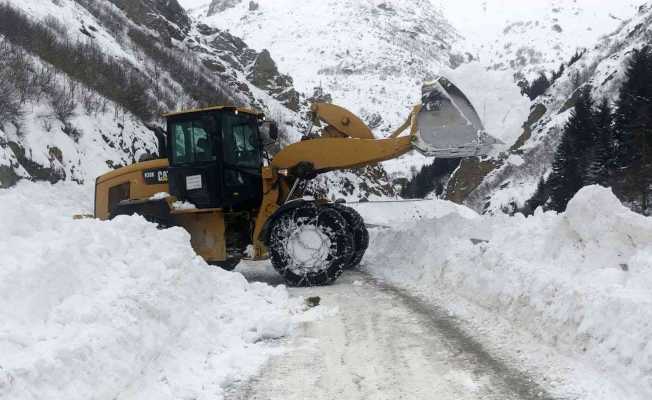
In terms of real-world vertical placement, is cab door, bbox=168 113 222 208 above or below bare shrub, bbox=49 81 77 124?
below

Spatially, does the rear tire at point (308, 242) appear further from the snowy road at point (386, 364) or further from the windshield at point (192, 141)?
the snowy road at point (386, 364)

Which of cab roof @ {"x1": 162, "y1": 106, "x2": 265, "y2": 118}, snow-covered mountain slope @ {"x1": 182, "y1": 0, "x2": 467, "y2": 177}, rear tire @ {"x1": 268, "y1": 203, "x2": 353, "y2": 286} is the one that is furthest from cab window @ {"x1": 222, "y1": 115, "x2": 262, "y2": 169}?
snow-covered mountain slope @ {"x1": 182, "y1": 0, "x2": 467, "y2": 177}

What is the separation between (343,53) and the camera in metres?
170

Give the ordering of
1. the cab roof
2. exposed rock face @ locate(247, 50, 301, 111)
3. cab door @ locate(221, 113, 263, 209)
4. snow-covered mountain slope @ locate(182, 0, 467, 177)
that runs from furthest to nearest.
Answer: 1. snow-covered mountain slope @ locate(182, 0, 467, 177)
2. exposed rock face @ locate(247, 50, 301, 111)
3. cab door @ locate(221, 113, 263, 209)
4. the cab roof

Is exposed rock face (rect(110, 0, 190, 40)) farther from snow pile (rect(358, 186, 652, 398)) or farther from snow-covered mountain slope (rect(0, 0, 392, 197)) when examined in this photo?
snow pile (rect(358, 186, 652, 398))

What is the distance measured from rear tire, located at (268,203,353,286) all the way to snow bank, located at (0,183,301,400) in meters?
1.72

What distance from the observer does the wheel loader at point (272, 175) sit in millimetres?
9281

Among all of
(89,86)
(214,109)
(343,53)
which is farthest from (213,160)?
(343,53)

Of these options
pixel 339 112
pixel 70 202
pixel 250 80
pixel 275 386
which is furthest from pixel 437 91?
pixel 250 80

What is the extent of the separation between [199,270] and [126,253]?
1104mm

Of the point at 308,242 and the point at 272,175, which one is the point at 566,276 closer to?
the point at 308,242

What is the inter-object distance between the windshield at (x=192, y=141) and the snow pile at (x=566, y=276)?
12.1ft

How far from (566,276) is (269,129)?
5.56m

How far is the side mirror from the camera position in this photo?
9799mm
